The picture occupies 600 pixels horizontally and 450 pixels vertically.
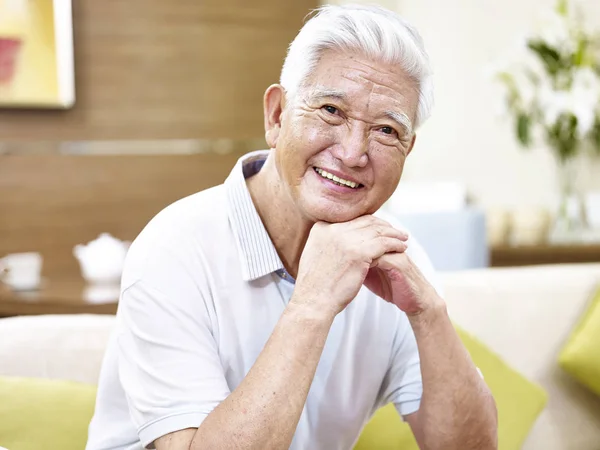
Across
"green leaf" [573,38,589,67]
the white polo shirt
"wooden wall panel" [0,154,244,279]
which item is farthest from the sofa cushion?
"green leaf" [573,38,589,67]

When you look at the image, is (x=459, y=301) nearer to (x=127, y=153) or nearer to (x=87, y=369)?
(x=87, y=369)

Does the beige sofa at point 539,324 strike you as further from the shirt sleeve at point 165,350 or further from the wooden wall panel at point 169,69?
the wooden wall panel at point 169,69

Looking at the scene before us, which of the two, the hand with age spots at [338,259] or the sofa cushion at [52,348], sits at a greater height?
the hand with age spots at [338,259]

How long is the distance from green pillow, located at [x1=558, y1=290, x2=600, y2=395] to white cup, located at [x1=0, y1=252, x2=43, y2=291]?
1978mm

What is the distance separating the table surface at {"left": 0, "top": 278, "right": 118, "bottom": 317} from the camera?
2930mm

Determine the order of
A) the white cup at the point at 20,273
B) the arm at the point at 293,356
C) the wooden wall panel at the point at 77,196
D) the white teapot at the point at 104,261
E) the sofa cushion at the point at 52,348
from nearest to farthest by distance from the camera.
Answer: the arm at the point at 293,356 → the sofa cushion at the point at 52,348 → the white cup at the point at 20,273 → the white teapot at the point at 104,261 → the wooden wall panel at the point at 77,196

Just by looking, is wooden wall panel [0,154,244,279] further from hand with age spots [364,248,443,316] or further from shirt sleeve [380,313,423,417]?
hand with age spots [364,248,443,316]

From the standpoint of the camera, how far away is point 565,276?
2436 mm

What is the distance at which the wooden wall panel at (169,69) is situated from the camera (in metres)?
3.90

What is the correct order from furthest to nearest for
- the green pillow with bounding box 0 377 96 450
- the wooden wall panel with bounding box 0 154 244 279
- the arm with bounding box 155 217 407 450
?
the wooden wall panel with bounding box 0 154 244 279 < the green pillow with bounding box 0 377 96 450 < the arm with bounding box 155 217 407 450

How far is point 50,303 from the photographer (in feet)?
9.85

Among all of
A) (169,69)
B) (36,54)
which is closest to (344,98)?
(36,54)

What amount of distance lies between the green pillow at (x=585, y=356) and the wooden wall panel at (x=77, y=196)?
7.65ft

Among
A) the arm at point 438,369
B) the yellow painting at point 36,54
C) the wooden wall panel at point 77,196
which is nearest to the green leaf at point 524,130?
the wooden wall panel at point 77,196
